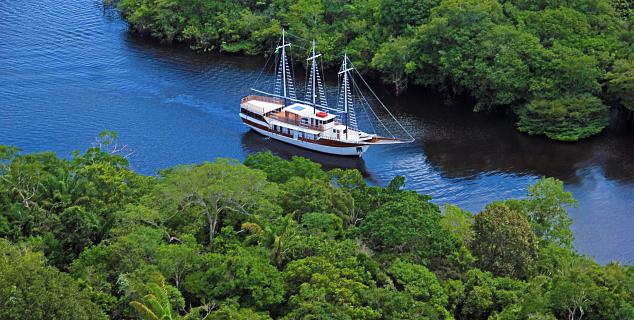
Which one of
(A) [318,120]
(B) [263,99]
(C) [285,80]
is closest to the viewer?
(A) [318,120]

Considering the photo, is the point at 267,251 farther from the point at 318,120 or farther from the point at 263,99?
the point at 263,99

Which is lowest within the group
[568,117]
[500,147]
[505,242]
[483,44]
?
[500,147]

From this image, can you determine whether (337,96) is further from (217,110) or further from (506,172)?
(506,172)

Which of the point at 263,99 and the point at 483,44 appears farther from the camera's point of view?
the point at 483,44

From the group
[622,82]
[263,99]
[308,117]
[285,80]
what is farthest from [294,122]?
[622,82]

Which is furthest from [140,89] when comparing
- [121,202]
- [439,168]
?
[121,202]

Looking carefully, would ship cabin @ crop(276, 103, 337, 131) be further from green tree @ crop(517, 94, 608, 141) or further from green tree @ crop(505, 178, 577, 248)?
green tree @ crop(505, 178, 577, 248)

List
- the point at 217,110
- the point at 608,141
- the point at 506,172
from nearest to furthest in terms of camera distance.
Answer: the point at 506,172 < the point at 608,141 < the point at 217,110

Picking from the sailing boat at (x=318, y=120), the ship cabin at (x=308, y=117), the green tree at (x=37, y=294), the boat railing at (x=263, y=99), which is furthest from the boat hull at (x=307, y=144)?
the green tree at (x=37, y=294)
